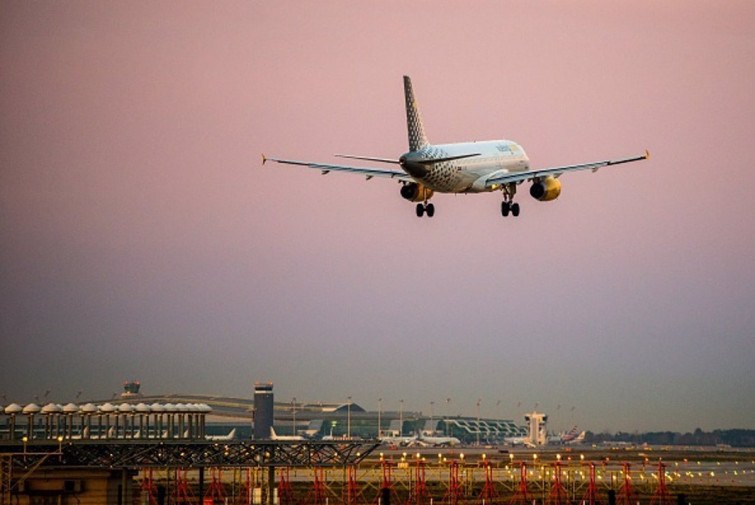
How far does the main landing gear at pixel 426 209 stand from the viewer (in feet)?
377

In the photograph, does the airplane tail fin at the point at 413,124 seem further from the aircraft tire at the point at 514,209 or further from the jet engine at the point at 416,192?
the aircraft tire at the point at 514,209

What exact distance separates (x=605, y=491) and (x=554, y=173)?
40.3m

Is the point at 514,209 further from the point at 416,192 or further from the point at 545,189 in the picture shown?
the point at 416,192

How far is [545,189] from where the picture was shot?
372 ft

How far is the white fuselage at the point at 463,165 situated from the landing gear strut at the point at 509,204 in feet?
3.97

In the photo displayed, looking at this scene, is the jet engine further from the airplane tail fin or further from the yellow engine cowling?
the yellow engine cowling

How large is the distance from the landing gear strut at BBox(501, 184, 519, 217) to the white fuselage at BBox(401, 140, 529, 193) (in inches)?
47.7

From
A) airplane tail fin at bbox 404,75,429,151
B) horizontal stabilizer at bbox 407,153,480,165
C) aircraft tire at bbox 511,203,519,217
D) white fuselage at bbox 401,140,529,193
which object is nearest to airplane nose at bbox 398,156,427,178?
white fuselage at bbox 401,140,529,193

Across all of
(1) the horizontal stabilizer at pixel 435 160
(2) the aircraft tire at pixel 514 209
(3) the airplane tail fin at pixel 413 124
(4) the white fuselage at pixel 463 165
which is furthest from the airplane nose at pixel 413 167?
(2) the aircraft tire at pixel 514 209

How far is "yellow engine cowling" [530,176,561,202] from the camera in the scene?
113 m

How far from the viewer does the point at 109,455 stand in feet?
316

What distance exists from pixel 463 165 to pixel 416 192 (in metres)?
4.84

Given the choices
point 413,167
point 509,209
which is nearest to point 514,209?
point 509,209

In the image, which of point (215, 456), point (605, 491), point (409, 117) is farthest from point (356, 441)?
point (605, 491)
